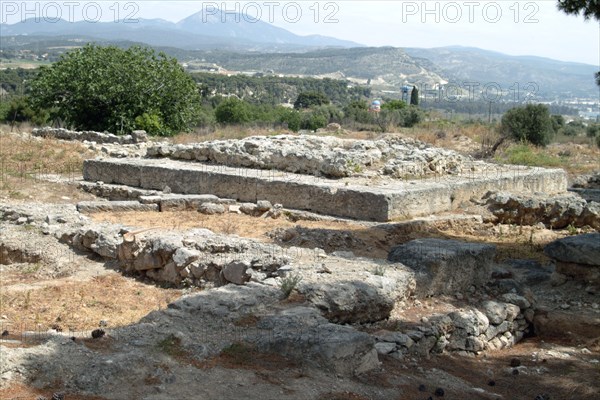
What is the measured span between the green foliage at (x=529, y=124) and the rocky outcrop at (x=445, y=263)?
19808 mm

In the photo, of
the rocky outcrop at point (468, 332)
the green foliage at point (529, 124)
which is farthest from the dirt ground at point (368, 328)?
the green foliage at point (529, 124)

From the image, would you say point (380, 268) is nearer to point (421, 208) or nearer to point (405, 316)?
point (405, 316)

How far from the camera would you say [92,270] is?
936 cm

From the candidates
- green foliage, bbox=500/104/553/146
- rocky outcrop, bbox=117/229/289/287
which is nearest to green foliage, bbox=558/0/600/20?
rocky outcrop, bbox=117/229/289/287

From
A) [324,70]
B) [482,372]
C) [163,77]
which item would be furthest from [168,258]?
[324,70]

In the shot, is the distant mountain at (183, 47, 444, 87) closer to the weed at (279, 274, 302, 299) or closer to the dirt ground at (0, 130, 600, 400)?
the dirt ground at (0, 130, 600, 400)

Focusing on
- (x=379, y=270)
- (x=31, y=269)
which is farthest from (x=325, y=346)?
(x=31, y=269)

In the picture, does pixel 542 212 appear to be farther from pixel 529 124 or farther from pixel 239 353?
pixel 529 124

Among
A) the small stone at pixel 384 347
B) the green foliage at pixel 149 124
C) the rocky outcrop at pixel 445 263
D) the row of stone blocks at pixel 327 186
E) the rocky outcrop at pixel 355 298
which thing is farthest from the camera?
the green foliage at pixel 149 124

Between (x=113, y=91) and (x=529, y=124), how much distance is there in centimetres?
1609

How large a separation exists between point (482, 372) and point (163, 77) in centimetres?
2051

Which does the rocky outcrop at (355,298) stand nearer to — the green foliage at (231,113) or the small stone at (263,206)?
the small stone at (263,206)

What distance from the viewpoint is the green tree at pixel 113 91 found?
923 inches

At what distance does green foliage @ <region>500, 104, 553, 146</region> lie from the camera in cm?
2747
